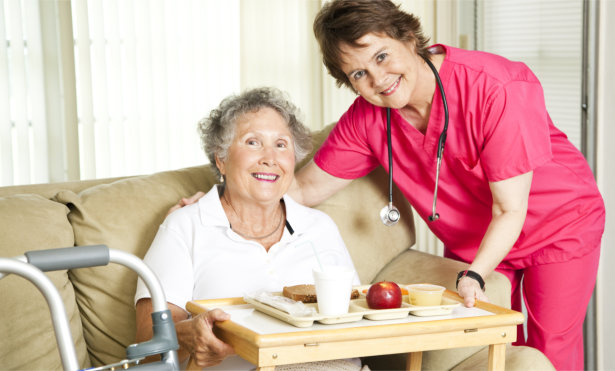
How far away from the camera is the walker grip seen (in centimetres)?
101

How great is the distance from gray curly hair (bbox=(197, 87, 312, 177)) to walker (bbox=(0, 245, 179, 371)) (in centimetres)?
80

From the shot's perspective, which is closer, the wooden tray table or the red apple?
the wooden tray table

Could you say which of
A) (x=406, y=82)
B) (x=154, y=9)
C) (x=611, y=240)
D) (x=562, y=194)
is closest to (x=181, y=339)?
(x=406, y=82)

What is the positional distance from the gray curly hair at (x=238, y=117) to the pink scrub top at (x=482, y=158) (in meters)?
0.20

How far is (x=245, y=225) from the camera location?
5.97 feet

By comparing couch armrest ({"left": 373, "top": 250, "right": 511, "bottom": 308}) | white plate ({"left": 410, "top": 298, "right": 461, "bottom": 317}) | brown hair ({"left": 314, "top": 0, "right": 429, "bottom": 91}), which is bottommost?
couch armrest ({"left": 373, "top": 250, "right": 511, "bottom": 308})

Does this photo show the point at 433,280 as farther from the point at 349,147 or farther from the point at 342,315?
the point at 342,315

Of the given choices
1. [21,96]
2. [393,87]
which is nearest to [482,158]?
[393,87]

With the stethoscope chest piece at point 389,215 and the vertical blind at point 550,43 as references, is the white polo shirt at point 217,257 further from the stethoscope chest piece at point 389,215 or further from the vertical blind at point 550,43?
the vertical blind at point 550,43

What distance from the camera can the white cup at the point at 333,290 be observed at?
1301 mm

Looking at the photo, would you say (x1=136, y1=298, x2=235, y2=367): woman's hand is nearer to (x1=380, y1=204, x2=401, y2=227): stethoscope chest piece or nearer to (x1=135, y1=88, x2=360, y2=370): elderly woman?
(x1=135, y1=88, x2=360, y2=370): elderly woman

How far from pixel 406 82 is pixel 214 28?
1.96 meters

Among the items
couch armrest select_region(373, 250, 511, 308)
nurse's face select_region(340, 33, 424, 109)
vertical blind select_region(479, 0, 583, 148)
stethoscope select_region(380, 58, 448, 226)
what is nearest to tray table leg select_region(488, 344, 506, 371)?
couch armrest select_region(373, 250, 511, 308)

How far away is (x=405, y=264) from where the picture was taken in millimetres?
2139
